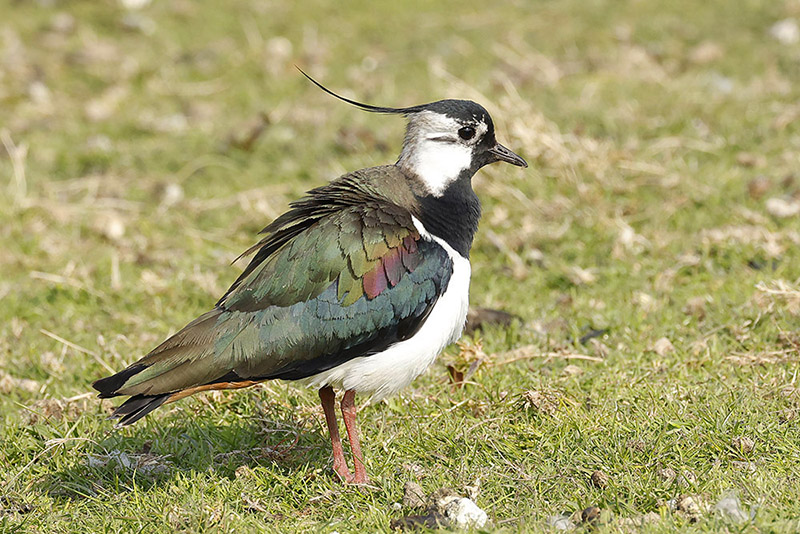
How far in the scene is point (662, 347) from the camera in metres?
5.42

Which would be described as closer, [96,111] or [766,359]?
[766,359]

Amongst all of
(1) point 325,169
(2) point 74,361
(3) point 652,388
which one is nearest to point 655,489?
(3) point 652,388

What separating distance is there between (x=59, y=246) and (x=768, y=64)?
6.71 m

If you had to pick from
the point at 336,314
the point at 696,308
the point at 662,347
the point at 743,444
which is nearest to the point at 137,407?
the point at 336,314

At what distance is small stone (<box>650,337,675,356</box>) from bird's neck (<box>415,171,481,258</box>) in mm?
1328

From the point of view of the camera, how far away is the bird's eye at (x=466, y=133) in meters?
4.95

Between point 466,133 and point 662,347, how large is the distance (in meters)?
1.60

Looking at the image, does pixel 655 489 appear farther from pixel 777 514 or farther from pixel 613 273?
pixel 613 273

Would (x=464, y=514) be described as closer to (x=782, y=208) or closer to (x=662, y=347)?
(x=662, y=347)

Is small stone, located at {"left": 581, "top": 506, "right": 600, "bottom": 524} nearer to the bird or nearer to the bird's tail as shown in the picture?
the bird

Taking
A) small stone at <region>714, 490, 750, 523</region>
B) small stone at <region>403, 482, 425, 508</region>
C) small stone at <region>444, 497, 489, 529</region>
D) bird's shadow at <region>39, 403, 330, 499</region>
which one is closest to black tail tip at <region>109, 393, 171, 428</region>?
bird's shadow at <region>39, 403, 330, 499</region>

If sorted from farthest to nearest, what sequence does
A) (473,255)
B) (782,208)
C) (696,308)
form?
(473,255)
(782,208)
(696,308)

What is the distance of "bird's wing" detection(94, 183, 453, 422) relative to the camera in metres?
4.27

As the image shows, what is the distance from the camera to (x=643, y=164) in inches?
295
